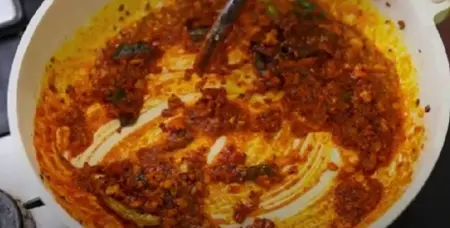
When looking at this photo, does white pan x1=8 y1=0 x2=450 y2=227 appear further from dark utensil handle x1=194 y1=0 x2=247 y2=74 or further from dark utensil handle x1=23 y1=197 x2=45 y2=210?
dark utensil handle x1=194 y1=0 x2=247 y2=74

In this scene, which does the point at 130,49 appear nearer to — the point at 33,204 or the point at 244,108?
the point at 244,108

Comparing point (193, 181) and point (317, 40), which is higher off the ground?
point (317, 40)

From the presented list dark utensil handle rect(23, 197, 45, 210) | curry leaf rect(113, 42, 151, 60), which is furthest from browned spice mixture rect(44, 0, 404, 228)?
dark utensil handle rect(23, 197, 45, 210)

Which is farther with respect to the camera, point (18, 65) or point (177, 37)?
point (177, 37)

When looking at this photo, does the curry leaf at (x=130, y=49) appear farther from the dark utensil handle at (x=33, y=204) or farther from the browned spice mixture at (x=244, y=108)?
the dark utensil handle at (x=33, y=204)

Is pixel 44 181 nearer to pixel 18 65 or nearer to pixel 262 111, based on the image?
pixel 18 65

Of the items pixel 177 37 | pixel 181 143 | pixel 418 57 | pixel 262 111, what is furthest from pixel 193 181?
pixel 418 57

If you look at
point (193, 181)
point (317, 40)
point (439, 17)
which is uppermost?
point (439, 17)

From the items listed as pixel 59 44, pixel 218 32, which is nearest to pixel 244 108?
pixel 218 32

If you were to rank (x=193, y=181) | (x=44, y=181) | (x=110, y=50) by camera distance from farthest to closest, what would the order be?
(x=110, y=50) → (x=193, y=181) → (x=44, y=181)
